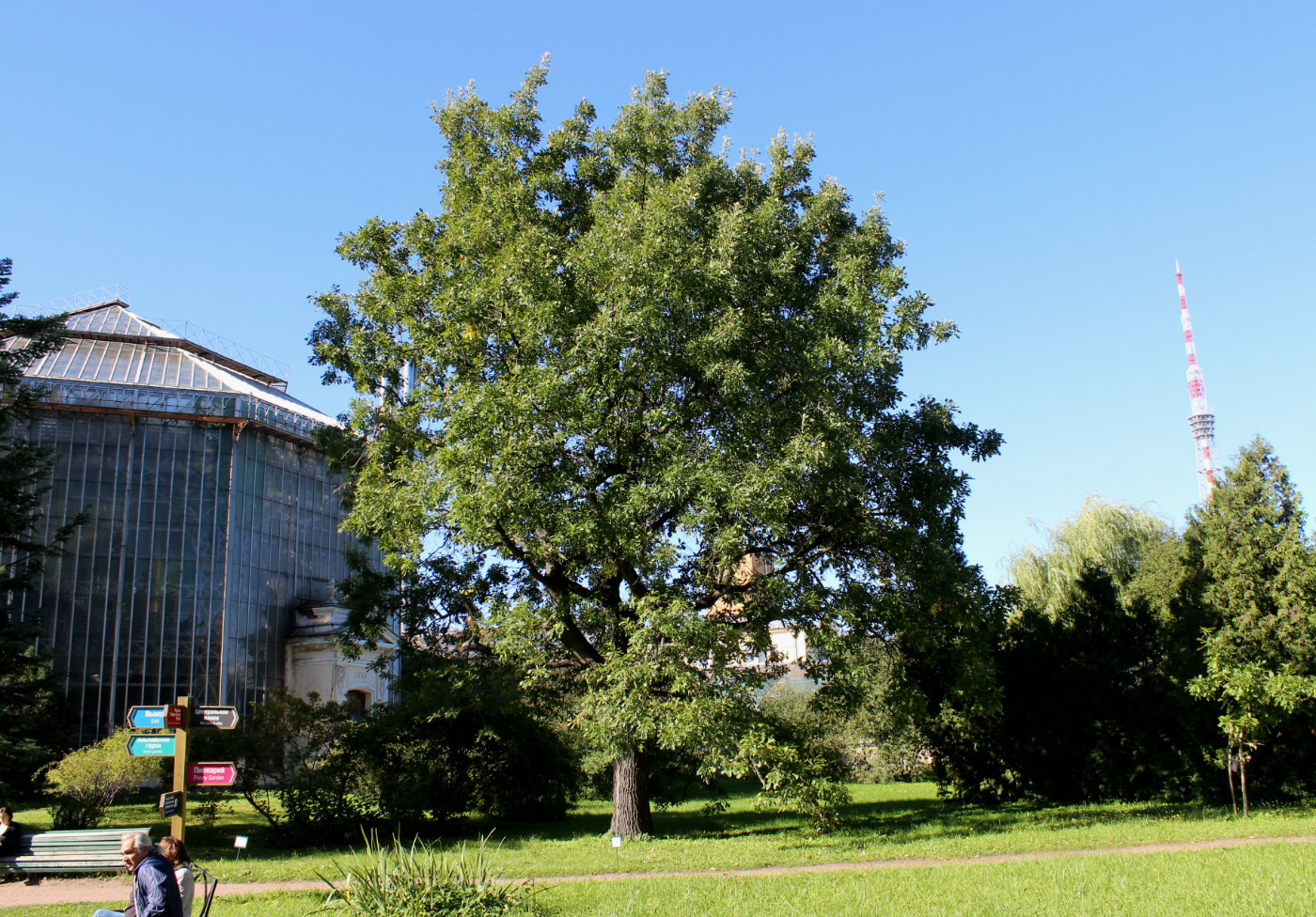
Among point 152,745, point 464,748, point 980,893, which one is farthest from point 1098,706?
point 152,745

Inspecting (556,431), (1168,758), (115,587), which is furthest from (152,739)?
(115,587)

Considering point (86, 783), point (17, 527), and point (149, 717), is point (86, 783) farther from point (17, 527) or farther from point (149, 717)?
point (149, 717)

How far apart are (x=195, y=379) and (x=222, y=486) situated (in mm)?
5059

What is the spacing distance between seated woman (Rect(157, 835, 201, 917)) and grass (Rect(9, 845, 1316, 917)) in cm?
210

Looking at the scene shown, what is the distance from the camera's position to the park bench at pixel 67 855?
481 inches

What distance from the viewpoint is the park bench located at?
1221cm

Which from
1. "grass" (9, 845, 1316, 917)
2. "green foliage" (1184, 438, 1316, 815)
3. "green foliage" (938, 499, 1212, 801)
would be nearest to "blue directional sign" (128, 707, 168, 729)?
"grass" (9, 845, 1316, 917)

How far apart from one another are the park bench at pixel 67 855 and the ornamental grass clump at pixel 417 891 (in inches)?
218

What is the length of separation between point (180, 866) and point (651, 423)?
8.24m

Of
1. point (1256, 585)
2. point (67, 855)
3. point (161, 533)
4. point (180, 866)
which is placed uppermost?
point (161, 533)

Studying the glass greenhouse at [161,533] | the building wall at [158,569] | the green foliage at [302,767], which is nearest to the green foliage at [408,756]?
the green foliage at [302,767]

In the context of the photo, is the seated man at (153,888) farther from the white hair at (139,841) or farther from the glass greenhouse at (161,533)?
the glass greenhouse at (161,533)

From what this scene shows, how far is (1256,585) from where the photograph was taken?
1755 centimetres

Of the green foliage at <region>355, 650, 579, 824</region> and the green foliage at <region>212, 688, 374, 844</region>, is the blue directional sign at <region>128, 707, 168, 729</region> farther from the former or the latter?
the green foliage at <region>212, 688, 374, 844</region>
